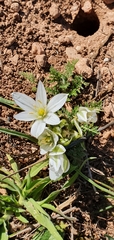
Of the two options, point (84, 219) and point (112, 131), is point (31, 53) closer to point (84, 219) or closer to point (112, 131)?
point (112, 131)

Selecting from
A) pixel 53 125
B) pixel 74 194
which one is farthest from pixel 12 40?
pixel 74 194

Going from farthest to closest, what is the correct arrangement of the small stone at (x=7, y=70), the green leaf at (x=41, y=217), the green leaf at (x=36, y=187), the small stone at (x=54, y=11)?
the small stone at (x=54, y=11) → the small stone at (x=7, y=70) → the green leaf at (x=36, y=187) → the green leaf at (x=41, y=217)

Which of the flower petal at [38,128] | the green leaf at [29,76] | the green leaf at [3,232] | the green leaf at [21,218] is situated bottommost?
the green leaf at [3,232]

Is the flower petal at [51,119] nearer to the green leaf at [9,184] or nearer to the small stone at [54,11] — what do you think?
the green leaf at [9,184]

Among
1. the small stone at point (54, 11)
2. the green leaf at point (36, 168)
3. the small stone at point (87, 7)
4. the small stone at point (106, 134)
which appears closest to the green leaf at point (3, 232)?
the green leaf at point (36, 168)

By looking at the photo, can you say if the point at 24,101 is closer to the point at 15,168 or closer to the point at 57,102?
the point at 57,102

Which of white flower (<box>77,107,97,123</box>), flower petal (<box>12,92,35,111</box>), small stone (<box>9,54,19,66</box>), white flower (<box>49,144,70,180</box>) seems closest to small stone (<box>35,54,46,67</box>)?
small stone (<box>9,54,19,66</box>)

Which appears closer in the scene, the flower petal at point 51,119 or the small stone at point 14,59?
the flower petal at point 51,119
